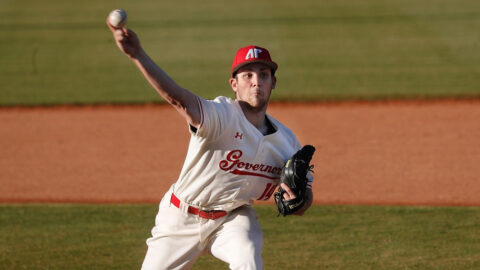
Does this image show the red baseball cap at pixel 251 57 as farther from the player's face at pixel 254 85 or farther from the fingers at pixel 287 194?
the fingers at pixel 287 194

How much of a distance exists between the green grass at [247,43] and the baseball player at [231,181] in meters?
8.50

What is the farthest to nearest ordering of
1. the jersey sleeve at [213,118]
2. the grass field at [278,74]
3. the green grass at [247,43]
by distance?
the green grass at [247,43], the grass field at [278,74], the jersey sleeve at [213,118]

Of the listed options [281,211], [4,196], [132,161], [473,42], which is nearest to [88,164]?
[132,161]

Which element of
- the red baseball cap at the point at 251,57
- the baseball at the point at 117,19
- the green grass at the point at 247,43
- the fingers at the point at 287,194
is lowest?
the fingers at the point at 287,194

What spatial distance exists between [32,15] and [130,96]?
9.27 metres

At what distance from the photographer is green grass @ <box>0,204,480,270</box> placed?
6355mm

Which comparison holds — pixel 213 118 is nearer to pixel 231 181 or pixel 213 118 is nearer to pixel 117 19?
pixel 231 181

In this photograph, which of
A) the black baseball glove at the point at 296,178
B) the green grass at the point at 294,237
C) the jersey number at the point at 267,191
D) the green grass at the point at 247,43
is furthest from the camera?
the green grass at the point at 247,43

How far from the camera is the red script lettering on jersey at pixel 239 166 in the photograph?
448cm

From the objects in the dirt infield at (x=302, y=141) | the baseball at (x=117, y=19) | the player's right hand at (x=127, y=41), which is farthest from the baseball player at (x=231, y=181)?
the dirt infield at (x=302, y=141)

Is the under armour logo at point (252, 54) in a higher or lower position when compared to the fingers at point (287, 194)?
higher

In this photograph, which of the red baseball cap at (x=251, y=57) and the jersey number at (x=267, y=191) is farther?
the jersey number at (x=267, y=191)

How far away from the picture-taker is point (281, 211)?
4.70 meters

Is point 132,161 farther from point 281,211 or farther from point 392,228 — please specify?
point 281,211
